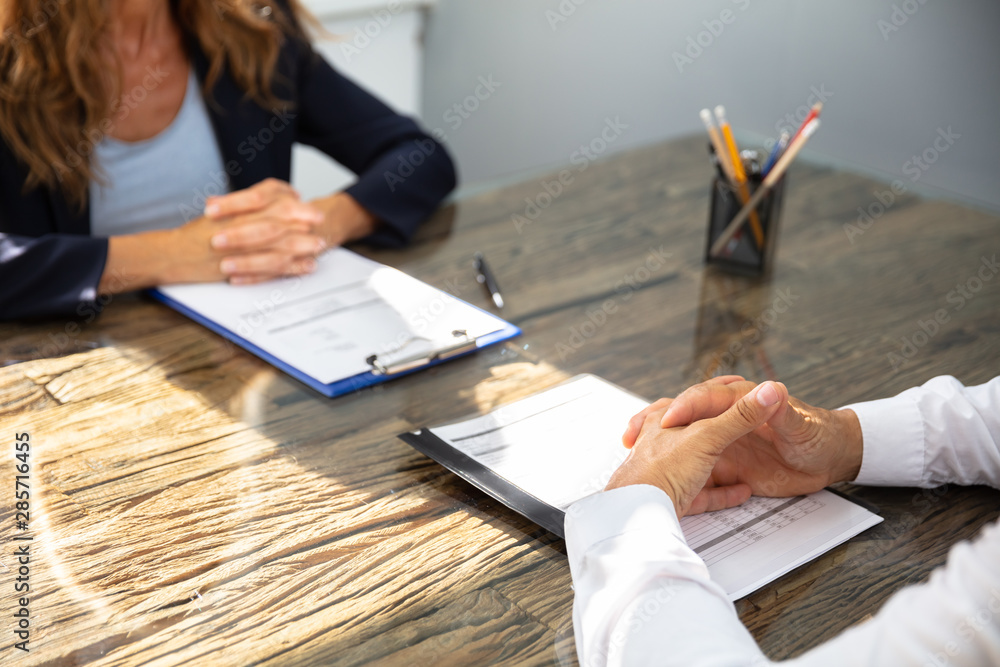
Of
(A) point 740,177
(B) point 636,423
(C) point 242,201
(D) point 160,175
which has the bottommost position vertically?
(D) point 160,175

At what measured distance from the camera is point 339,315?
1.16 m

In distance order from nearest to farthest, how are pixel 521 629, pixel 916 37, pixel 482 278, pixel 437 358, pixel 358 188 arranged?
1. pixel 521 629
2. pixel 437 358
3. pixel 482 278
4. pixel 358 188
5. pixel 916 37

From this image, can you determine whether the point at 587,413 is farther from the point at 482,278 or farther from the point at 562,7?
the point at 562,7

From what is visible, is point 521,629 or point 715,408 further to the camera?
point 715,408

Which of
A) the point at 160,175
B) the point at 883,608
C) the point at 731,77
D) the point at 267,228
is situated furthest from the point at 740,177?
the point at 731,77

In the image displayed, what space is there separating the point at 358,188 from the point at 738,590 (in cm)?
96

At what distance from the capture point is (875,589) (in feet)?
2.37

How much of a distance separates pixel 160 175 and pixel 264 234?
0.40 metres

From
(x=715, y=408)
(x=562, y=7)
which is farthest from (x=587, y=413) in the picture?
(x=562, y=7)

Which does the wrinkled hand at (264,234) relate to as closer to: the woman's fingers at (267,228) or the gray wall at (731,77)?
the woman's fingers at (267,228)

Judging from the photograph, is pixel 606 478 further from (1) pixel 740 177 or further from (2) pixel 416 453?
(1) pixel 740 177

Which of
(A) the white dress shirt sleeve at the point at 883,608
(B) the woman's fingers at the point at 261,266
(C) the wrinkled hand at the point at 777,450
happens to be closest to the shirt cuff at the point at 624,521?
(A) the white dress shirt sleeve at the point at 883,608

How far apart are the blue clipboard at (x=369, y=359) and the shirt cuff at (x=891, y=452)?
441 mm

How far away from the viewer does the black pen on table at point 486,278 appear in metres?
1.22
